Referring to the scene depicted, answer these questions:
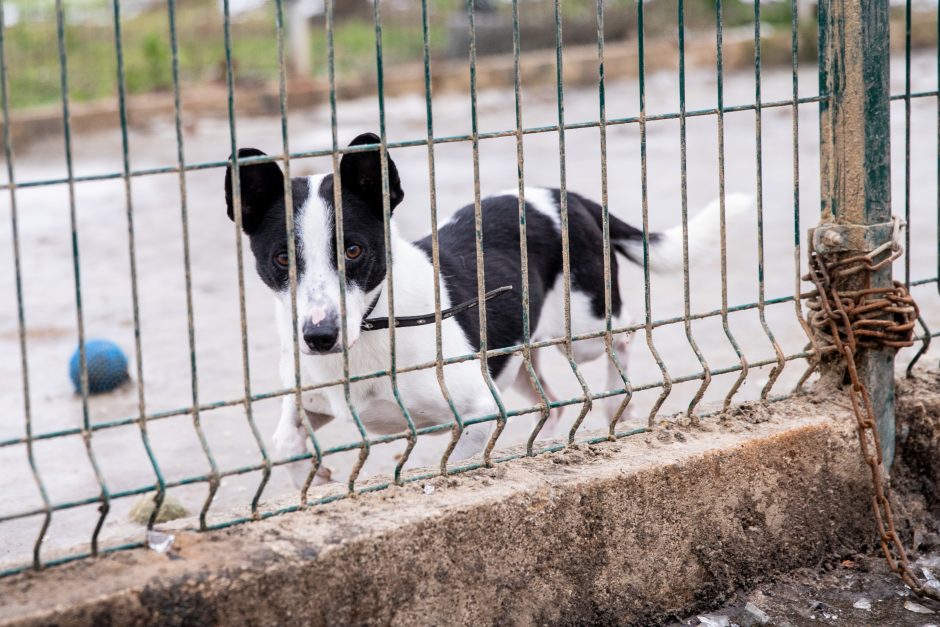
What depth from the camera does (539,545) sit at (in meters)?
2.85

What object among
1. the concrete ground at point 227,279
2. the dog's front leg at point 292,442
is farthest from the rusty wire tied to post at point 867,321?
the dog's front leg at point 292,442

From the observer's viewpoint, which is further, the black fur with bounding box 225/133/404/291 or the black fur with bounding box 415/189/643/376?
the black fur with bounding box 415/189/643/376

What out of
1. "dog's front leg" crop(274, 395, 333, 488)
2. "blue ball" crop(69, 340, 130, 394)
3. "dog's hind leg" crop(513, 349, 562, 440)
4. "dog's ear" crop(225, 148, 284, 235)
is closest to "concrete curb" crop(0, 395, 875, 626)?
"dog's front leg" crop(274, 395, 333, 488)

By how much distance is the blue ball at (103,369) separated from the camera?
521 centimetres

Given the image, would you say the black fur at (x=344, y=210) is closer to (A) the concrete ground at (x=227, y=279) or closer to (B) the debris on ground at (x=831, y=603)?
(A) the concrete ground at (x=227, y=279)

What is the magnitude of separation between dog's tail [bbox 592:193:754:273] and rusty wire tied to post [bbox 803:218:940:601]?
936 millimetres

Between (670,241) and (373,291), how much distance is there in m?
1.48

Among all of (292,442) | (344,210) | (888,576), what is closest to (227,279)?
(292,442)

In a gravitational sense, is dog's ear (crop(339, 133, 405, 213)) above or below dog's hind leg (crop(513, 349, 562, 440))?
above

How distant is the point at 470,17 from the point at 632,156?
827cm

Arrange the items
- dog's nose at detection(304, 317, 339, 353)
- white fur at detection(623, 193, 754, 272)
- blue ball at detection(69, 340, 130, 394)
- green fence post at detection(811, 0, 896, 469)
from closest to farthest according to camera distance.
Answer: dog's nose at detection(304, 317, 339, 353)
green fence post at detection(811, 0, 896, 469)
white fur at detection(623, 193, 754, 272)
blue ball at detection(69, 340, 130, 394)

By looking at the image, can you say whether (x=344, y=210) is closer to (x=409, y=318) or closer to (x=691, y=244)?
(x=409, y=318)

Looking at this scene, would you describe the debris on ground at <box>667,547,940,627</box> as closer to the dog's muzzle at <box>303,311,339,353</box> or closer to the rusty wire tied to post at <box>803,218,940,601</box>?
the rusty wire tied to post at <box>803,218,940,601</box>

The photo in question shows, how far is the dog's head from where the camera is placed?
125 inches
